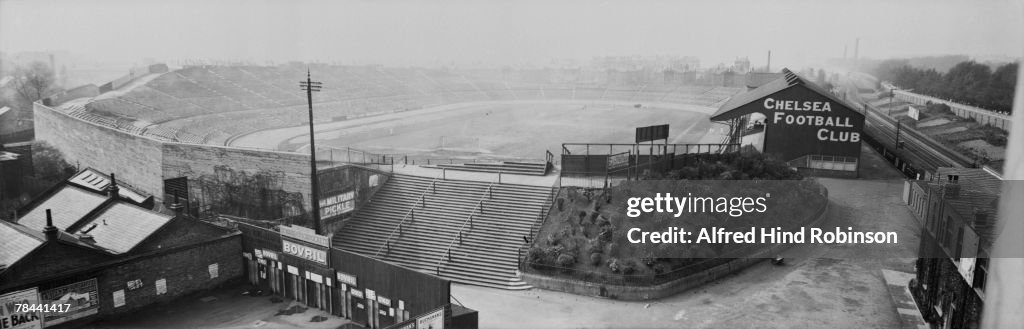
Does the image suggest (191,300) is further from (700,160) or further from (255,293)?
(700,160)

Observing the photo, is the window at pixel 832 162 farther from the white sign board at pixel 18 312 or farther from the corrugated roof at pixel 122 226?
the white sign board at pixel 18 312

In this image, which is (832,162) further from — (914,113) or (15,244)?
(15,244)

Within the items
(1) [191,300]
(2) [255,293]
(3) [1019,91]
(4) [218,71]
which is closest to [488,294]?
(2) [255,293]

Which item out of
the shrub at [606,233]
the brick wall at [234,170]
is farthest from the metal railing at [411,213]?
the shrub at [606,233]

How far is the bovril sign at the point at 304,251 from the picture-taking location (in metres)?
16.4

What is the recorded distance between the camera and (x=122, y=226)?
17797mm

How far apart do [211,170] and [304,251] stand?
11.4 meters

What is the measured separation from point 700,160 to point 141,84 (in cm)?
3984

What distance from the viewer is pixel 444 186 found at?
2370 cm

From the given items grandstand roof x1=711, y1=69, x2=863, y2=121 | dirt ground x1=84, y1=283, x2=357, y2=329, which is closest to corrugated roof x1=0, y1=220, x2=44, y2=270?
dirt ground x1=84, y1=283, x2=357, y2=329

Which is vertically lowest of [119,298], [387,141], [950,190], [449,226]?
[119,298]

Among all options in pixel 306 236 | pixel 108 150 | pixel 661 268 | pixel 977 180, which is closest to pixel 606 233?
pixel 661 268

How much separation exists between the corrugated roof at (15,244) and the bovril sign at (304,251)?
17.6ft

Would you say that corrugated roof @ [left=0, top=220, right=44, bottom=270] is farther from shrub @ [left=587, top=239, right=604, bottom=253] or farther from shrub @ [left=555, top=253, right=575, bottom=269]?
shrub @ [left=587, top=239, right=604, bottom=253]
